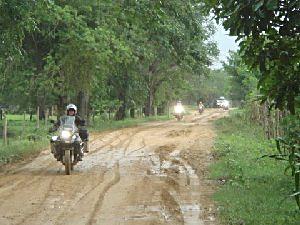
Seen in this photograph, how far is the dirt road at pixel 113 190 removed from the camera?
8156 millimetres

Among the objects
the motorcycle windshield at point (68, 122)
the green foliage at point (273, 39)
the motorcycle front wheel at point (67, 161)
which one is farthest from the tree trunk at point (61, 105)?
the green foliage at point (273, 39)

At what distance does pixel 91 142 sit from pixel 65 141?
9086mm

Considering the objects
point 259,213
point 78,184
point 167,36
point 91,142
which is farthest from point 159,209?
point 167,36

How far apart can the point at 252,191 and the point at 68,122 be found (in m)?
5.54

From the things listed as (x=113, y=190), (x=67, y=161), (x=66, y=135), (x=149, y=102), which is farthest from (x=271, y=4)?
(x=149, y=102)

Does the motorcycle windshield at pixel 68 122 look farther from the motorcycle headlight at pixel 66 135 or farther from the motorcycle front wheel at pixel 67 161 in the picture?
the motorcycle front wheel at pixel 67 161

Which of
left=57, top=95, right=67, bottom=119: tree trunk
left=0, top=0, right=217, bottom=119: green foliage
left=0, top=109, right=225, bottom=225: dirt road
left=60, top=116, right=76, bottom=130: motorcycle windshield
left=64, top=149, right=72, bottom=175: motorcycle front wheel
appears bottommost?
left=0, top=109, right=225, bottom=225: dirt road

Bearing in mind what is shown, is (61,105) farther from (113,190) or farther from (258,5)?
(258,5)

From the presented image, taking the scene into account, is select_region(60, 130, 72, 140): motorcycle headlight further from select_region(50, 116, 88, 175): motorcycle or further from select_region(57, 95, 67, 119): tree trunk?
select_region(57, 95, 67, 119): tree trunk

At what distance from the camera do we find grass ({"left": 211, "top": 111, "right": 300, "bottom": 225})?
25.5 feet

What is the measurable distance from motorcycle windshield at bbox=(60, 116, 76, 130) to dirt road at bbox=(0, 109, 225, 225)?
3.83ft

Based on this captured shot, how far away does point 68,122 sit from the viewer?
44.7 ft

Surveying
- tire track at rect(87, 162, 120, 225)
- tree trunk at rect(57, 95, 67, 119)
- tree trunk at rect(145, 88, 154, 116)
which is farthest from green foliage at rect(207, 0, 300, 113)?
tree trunk at rect(145, 88, 154, 116)

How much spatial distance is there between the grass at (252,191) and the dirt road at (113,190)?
0.38m
